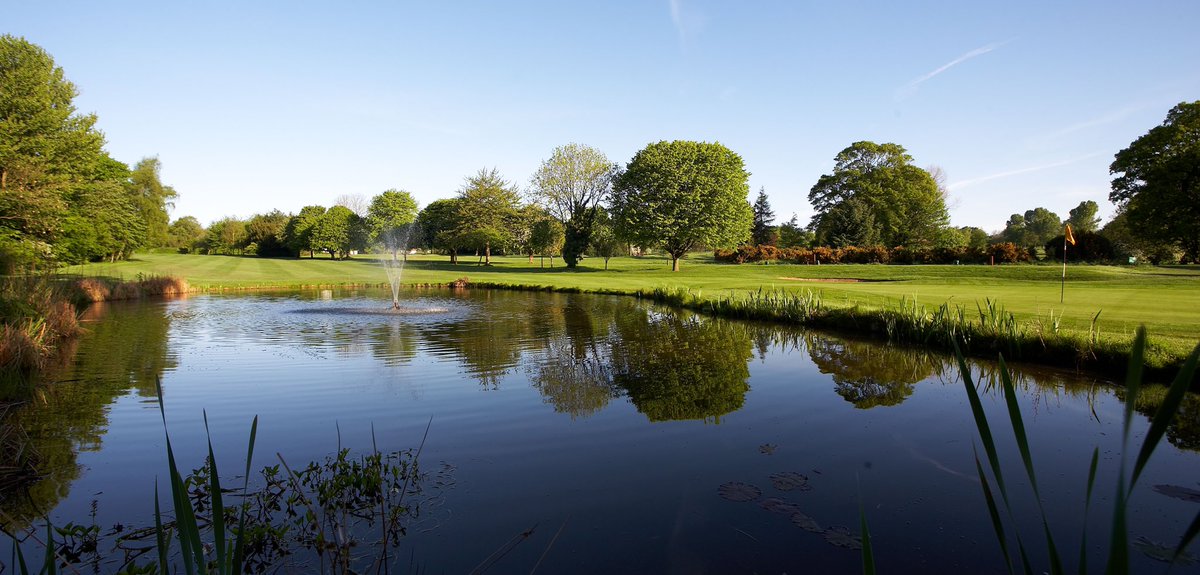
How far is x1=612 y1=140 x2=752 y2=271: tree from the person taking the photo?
47.6 metres

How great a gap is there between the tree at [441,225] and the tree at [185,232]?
34471mm

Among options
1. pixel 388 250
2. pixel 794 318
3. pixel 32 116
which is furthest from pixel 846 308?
pixel 388 250

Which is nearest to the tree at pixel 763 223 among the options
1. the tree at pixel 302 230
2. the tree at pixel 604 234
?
the tree at pixel 604 234

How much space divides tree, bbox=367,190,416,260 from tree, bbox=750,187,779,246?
4759 centimetres

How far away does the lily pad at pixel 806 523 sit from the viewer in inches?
229

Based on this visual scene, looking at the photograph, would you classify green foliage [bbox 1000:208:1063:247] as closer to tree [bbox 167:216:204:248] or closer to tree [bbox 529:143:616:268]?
tree [bbox 529:143:616:268]

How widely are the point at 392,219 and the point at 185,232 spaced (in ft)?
127

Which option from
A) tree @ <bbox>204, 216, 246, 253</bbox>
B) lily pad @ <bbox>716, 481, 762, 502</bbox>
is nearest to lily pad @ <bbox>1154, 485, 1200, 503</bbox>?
lily pad @ <bbox>716, 481, 762, 502</bbox>

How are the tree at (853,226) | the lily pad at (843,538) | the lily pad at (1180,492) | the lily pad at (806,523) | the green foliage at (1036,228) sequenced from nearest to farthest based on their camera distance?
the lily pad at (843,538), the lily pad at (806,523), the lily pad at (1180,492), the tree at (853,226), the green foliage at (1036,228)

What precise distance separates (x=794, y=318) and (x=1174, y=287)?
51.0ft

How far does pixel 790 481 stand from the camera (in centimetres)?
691

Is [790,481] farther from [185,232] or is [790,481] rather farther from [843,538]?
[185,232]

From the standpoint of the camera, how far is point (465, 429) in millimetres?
8852

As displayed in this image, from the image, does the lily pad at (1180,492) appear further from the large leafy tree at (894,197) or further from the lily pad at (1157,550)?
the large leafy tree at (894,197)
